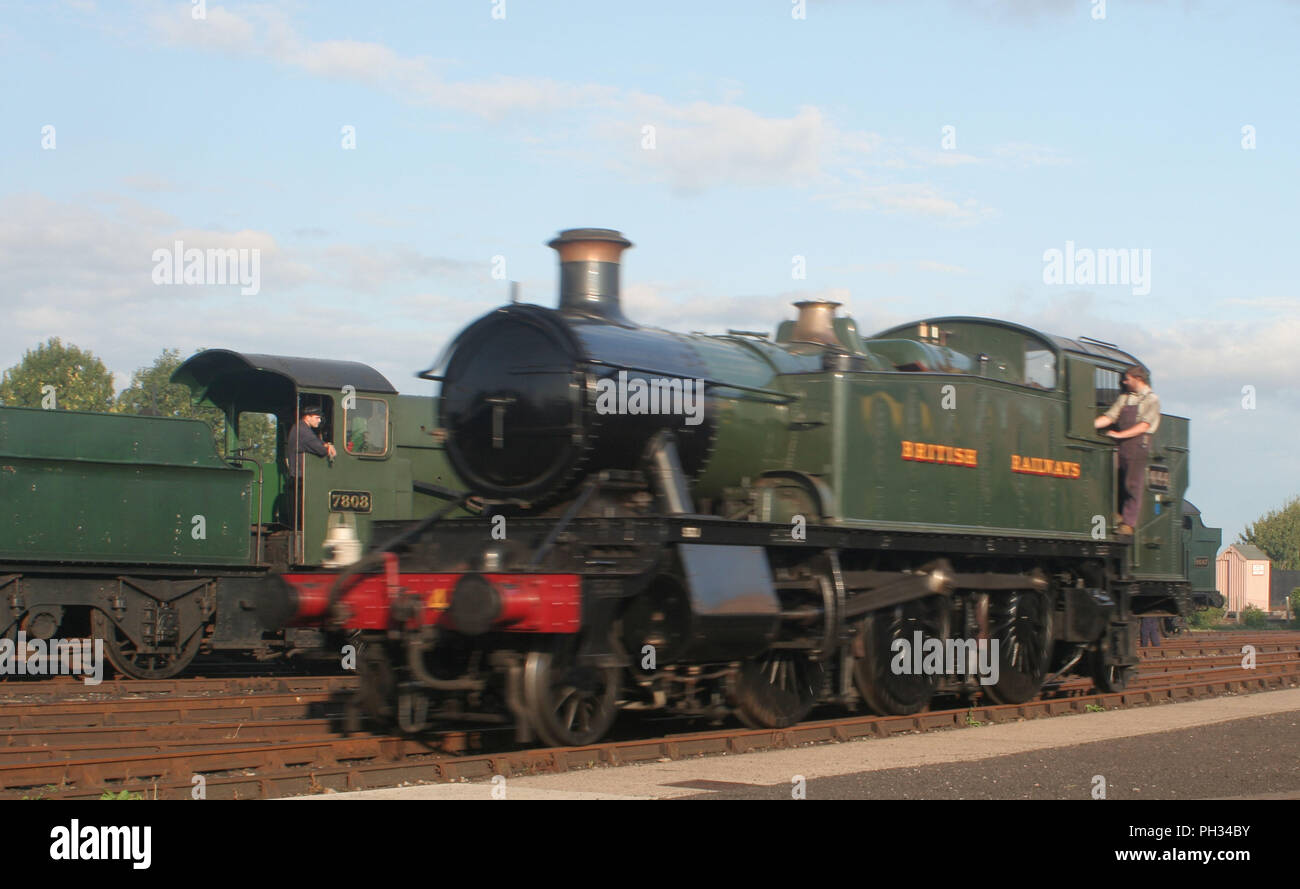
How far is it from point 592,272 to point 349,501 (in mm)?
6287

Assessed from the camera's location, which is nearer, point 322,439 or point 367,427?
point 322,439

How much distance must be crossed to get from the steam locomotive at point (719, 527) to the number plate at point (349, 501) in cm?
417

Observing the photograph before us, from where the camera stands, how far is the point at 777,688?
430 inches

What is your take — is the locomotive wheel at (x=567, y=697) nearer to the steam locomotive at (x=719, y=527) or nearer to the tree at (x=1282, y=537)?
the steam locomotive at (x=719, y=527)

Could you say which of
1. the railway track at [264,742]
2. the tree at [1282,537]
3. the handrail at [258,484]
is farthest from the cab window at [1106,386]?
the tree at [1282,537]

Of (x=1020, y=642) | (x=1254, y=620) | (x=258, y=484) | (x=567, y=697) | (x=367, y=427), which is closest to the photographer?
(x=567, y=697)

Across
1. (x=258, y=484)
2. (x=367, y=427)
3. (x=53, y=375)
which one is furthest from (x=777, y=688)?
(x=53, y=375)

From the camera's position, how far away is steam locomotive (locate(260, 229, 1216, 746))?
922 cm

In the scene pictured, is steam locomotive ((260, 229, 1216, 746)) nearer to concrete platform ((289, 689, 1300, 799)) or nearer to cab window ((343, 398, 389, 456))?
concrete platform ((289, 689, 1300, 799))

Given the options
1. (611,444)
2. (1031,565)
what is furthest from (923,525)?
(611,444)

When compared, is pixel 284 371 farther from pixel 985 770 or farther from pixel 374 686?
pixel 985 770

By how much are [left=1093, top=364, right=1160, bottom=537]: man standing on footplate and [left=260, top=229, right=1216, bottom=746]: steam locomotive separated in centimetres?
54
